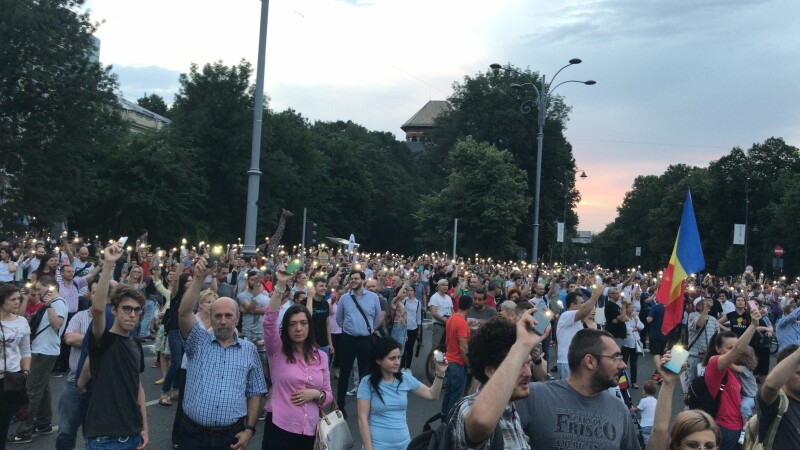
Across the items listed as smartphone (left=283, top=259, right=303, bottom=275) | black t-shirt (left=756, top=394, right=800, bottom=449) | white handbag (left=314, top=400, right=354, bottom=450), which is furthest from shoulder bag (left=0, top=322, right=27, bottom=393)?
black t-shirt (left=756, top=394, right=800, bottom=449)

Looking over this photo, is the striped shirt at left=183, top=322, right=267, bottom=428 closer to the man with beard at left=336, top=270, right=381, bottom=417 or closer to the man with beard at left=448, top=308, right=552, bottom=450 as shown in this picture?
the man with beard at left=448, top=308, right=552, bottom=450

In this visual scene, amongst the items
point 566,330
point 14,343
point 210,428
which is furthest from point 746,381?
point 14,343

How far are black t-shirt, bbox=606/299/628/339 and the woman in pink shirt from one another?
27.7 feet

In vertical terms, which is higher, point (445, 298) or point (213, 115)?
point (213, 115)

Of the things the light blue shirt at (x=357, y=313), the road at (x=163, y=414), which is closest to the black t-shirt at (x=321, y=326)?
the light blue shirt at (x=357, y=313)

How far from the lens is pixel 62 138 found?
3528 centimetres

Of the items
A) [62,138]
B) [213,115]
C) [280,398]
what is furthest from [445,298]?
[213,115]

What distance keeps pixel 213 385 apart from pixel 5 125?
3273 cm

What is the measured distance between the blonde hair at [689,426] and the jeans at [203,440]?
2.76m

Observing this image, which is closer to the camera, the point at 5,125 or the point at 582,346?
the point at 582,346

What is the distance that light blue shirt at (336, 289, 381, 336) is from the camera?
11.0 meters

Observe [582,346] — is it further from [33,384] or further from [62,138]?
[62,138]

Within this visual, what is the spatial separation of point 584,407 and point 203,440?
2654mm

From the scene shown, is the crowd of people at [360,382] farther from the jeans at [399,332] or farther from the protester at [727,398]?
the jeans at [399,332]
